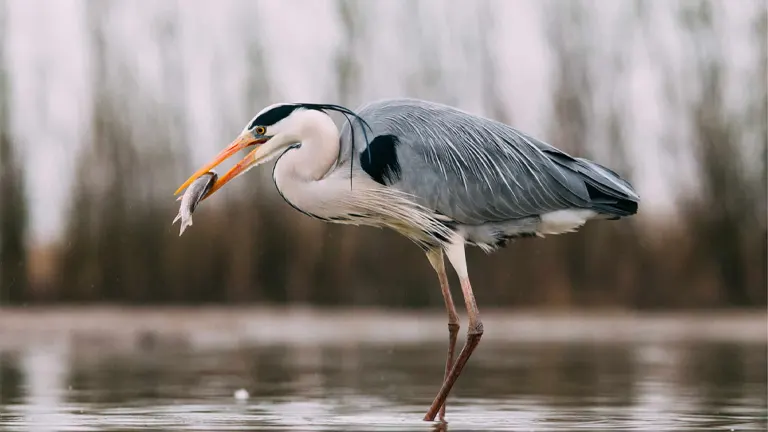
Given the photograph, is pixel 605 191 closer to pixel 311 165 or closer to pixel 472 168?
pixel 472 168

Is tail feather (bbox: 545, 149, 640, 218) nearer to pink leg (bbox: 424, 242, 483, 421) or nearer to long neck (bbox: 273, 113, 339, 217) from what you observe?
pink leg (bbox: 424, 242, 483, 421)

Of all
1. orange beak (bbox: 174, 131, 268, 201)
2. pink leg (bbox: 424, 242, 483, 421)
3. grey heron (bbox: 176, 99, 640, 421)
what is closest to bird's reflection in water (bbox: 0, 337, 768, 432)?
pink leg (bbox: 424, 242, 483, 421)

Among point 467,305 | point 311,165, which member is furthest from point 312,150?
point 467,305

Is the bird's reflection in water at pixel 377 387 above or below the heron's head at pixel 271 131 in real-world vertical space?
below

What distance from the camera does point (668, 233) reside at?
16.9 metres

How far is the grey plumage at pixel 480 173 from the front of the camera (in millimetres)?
7492

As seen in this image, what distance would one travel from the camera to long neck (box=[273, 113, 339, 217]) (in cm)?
743

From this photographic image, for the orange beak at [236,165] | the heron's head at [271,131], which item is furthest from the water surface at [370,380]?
the heron's head at [271,131]

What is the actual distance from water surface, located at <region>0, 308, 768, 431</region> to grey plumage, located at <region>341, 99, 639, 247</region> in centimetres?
105

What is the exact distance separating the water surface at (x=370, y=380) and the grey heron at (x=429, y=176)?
31.3 inches

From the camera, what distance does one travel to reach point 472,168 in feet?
24.8

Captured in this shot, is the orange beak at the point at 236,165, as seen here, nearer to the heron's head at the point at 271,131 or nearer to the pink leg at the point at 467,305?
the heron's head at the point at 271,131

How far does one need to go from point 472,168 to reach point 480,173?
0.05 metres

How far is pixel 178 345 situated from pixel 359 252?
3.01 meters
